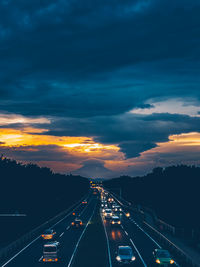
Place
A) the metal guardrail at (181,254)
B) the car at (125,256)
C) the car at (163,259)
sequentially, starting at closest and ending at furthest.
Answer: the car at (125,256) → the car at (163,259) → the metal guardrail at (181,254)

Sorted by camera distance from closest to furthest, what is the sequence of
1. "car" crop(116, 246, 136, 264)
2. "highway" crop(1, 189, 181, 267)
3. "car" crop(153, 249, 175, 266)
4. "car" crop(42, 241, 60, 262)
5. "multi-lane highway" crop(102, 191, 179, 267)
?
"car" crop(116, 246, 136, 264), "car" crop(153, 249, 175, 266), "car" crop(42, 241, 60, 262), "highway" crop(1, 189, 181, 267), "multi-lane highway" crop(102, 191, 179, 267)

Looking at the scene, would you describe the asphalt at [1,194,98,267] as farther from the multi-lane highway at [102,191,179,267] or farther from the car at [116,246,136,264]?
the car at [116,246,136,264]

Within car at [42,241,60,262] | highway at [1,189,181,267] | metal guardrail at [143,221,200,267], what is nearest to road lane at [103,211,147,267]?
highway at [1,189,181,267]

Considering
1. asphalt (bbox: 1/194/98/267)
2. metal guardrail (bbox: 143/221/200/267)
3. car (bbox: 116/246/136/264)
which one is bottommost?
asphalt (bbox: 1/194/98/267)

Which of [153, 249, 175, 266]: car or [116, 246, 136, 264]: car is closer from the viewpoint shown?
Result: [116, 246, 136, 264]: car

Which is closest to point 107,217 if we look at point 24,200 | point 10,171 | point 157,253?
point 24,200

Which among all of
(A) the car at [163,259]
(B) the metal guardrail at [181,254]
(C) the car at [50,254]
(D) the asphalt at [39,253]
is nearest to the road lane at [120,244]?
(A) the car at [163,259]

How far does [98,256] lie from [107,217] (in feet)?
140

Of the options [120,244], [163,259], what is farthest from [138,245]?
[163,259]

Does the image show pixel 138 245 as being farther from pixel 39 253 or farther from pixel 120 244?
pixel 39 253

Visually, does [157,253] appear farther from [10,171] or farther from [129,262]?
[10,171]

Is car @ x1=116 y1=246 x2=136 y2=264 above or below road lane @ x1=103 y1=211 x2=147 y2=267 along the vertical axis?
above

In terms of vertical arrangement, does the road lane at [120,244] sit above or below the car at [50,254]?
below

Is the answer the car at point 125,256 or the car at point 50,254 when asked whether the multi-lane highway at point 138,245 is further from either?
the car at point 50,254
